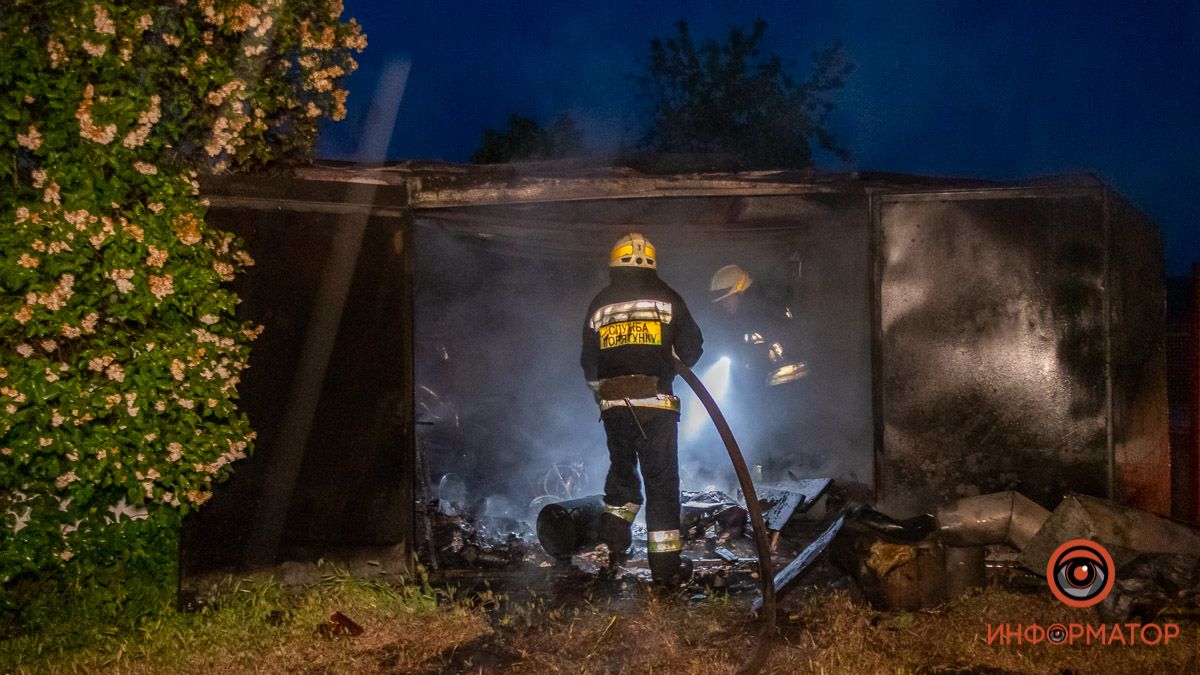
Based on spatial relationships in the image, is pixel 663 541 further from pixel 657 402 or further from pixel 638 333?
pixel 638 333

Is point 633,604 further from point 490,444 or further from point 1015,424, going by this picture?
point 490,444

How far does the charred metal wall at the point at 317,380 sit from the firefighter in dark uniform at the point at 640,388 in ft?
4.57

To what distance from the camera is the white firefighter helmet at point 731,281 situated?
967 cm

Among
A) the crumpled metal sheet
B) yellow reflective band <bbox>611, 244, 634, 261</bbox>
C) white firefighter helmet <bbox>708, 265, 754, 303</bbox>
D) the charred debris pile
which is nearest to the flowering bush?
the charred debris pile

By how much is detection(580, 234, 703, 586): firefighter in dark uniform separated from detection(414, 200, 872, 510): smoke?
8.01 feet

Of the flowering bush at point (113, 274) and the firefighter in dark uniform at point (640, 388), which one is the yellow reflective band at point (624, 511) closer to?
the firefighter in dark uniform at point (640, 388)

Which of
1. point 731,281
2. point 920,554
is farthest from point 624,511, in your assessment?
point 731,281

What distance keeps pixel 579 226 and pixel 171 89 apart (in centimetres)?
421

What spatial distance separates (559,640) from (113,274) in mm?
3073

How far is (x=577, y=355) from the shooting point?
1114cm

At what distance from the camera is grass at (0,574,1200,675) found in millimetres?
4043

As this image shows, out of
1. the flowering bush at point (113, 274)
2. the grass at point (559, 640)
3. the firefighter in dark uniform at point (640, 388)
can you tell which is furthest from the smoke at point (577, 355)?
the grass at point (559, 640)

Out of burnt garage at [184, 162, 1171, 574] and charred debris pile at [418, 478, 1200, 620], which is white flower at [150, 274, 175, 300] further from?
charred debris pile at [418, 478, 1200, 620]

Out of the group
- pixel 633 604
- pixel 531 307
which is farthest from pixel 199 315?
pixel 531 307
